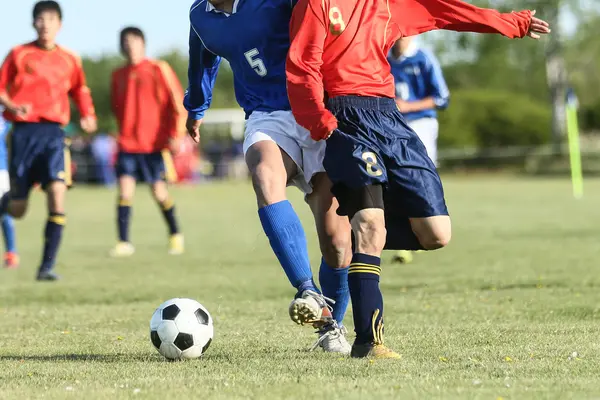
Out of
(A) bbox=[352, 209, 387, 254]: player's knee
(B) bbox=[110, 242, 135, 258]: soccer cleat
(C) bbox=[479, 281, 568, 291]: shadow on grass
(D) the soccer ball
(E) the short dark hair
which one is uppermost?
(E) the short dark hair

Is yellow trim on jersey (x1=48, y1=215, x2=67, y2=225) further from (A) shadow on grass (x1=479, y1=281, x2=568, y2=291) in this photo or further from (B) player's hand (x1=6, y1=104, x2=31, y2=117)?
(A) shadow on grass (x1=479, y1=281, x2=568, y2=291)

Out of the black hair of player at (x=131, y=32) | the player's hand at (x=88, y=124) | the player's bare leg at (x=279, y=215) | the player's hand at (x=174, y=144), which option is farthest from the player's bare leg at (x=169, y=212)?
the player's bare leg at (x=279, y=215)

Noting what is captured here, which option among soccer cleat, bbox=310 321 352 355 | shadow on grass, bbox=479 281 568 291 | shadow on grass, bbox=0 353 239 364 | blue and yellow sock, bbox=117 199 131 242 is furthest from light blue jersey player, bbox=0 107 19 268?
soccer cleat, bbox=310 321 352 355

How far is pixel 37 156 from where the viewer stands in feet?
35.7

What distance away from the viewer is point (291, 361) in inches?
215

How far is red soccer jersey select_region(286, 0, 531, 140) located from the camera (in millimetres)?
5418

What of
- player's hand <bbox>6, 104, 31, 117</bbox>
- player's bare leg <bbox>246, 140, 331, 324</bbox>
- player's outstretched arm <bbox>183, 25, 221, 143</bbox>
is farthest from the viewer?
player's hand <bbox>6, 104, 31, 117</bbox>

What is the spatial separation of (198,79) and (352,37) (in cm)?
132

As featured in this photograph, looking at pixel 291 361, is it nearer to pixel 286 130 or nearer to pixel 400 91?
pixel 286 130

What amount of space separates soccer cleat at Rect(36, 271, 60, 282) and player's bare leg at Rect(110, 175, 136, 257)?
3.01 meters

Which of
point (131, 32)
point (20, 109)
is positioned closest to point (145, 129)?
point (131, 32)

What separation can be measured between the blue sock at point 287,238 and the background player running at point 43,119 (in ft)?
18.1

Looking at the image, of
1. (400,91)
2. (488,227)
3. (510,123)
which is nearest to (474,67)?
(510,123)

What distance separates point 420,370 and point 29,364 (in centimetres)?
198
